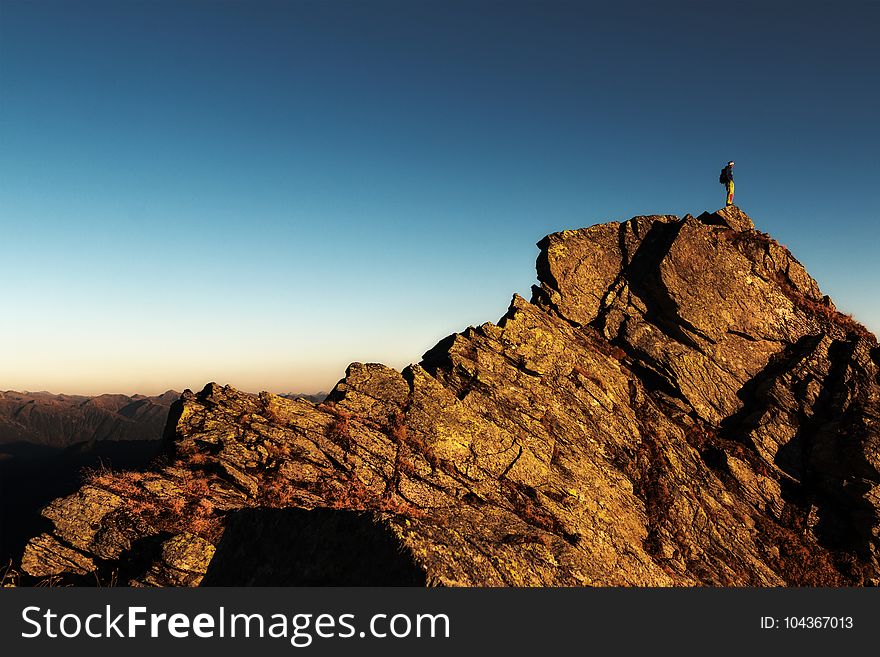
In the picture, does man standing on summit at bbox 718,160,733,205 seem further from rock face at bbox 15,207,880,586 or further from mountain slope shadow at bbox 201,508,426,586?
mountain slope shadow at bbox 201,508,426,586

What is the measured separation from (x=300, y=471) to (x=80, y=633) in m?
13.7

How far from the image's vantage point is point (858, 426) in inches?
1128

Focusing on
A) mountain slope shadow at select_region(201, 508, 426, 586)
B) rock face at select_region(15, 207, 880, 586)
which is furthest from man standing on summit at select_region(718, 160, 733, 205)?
mountain slope shadow at select_region(201, 508, 426, 586)

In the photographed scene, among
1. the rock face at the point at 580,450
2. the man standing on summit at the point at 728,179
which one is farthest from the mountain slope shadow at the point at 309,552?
the man standing on summit at the point at 728,179

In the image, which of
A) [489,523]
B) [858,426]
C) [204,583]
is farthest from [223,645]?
[858,426]

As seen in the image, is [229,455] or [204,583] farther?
[229,455]

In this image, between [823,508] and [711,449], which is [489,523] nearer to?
[711,449]

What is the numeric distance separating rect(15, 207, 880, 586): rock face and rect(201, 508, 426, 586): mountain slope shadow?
5 cm

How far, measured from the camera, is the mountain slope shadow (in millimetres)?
7699

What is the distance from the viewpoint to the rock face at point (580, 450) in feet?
51.9

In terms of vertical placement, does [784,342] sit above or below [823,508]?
above

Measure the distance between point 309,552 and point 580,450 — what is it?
22.3 meters

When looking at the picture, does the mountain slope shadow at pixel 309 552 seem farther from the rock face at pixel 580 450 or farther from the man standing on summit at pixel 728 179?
the man standing on summit at pixel 728 179

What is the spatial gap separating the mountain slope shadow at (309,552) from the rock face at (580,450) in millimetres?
49
